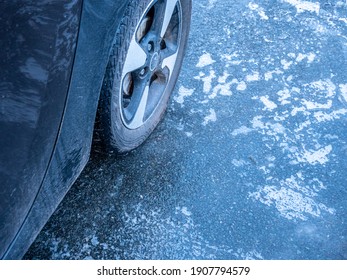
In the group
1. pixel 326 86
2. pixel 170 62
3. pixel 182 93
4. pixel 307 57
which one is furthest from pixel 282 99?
pixel 170 62

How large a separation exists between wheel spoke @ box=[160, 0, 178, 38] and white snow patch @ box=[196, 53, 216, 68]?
55 centimetres

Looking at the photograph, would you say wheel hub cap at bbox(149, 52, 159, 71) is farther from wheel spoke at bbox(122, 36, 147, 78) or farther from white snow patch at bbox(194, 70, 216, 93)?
white snow patch at bbox(194, 70, 216, 93)

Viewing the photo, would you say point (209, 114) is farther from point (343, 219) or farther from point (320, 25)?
point (320, 25)

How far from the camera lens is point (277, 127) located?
2062 millimetres

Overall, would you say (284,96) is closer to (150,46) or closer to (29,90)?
(150,46)

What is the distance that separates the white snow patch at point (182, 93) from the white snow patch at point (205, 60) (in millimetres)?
189

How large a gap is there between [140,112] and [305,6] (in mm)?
1538

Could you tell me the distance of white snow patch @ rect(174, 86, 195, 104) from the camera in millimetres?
2158

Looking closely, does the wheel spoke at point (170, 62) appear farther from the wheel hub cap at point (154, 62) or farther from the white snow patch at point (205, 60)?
the white snow patch at point (205, 60)

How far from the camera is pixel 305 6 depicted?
8.98 ft

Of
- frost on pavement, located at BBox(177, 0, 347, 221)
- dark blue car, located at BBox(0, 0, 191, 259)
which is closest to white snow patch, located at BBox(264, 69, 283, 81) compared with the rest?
frost on pavement, located at BBox(177, 0, 347, 221)

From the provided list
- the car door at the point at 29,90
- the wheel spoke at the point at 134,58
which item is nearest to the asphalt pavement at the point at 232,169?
the wheel spoke at the point at 134,58

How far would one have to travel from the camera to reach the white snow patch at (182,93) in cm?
216
